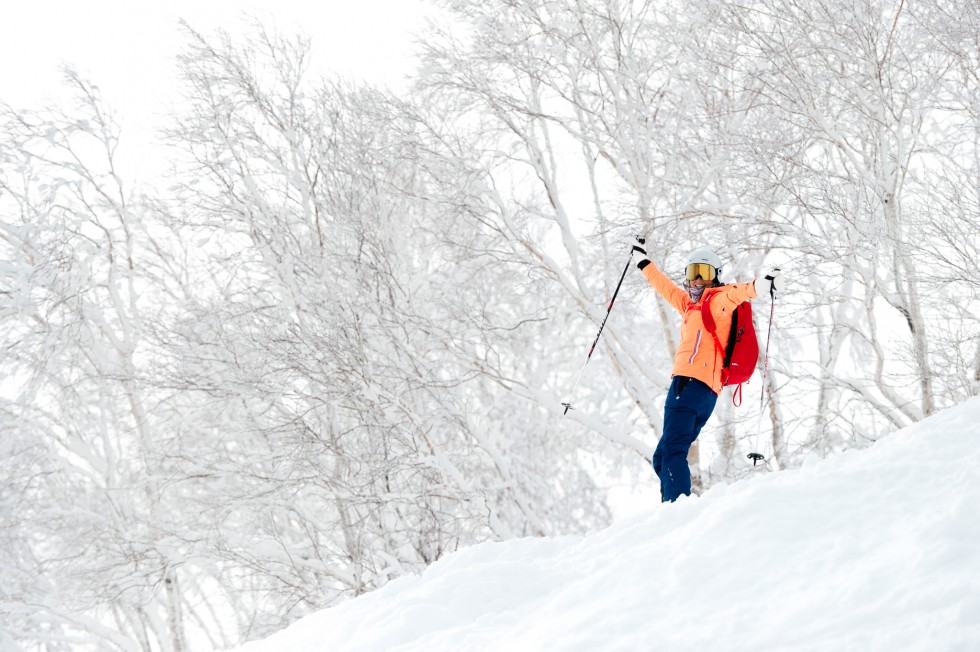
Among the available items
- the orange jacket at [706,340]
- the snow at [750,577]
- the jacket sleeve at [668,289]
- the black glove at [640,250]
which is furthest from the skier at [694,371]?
the snow at [750,577]

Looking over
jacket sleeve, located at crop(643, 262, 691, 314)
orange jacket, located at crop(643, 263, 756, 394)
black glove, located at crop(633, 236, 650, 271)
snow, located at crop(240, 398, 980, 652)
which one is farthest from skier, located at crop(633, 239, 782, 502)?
snow, located at crop(240, 398, 980, 652)

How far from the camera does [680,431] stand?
17.0 feet

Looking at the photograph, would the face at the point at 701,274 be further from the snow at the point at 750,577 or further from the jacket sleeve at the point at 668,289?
the snow at the point at 750,577

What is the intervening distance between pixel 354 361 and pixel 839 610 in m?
6.18

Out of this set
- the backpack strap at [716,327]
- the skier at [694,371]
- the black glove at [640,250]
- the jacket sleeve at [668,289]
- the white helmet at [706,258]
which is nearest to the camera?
the skier at [694,371]

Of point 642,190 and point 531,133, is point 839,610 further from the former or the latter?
point 531,133

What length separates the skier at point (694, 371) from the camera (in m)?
5.16

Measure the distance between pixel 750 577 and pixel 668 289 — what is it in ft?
8.90

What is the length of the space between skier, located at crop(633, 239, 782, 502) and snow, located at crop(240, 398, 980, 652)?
655 mm

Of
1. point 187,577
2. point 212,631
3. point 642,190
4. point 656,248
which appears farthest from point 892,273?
point 212,631

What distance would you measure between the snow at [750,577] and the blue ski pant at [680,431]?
61 centimetres

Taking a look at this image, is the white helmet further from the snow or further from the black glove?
the snow

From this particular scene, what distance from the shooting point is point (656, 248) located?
26.0 ft

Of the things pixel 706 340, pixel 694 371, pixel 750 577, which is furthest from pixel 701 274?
pixel 750 577
